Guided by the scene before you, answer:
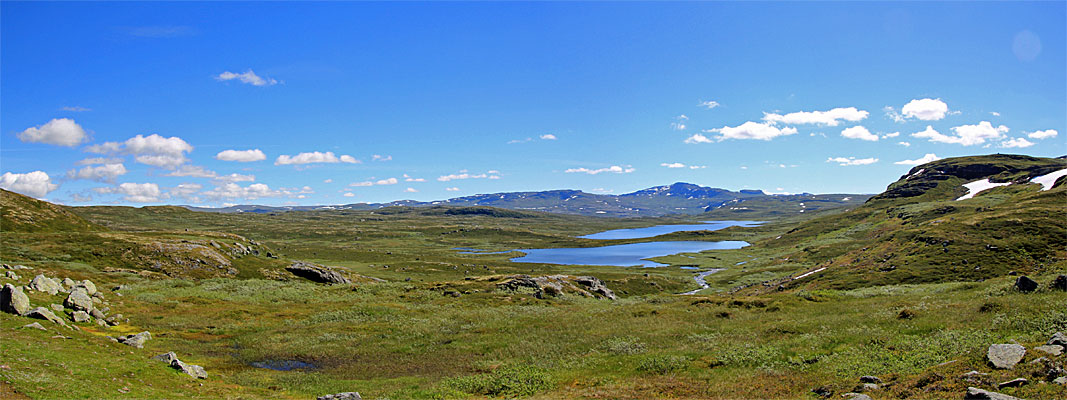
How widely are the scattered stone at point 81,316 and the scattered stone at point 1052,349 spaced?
54.4 m

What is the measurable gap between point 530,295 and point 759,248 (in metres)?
159

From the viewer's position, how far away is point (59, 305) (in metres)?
33.6

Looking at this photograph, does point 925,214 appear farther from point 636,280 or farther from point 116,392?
point 116,392

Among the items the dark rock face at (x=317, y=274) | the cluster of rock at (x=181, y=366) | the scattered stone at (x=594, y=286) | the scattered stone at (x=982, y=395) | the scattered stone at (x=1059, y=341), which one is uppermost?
the scattered stone at (x=1059, y=341)

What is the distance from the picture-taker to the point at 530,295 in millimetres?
66562

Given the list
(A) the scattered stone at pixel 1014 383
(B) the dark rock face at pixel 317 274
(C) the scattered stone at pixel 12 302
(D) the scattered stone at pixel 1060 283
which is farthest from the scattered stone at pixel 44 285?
(D) the scattered stone at pixel 1060 283

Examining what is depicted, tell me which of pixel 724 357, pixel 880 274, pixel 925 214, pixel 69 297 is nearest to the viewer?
pixel 724 357

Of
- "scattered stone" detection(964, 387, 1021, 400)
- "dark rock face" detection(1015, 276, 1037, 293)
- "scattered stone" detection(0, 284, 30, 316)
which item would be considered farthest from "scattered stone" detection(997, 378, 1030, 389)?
"scattered stone" detection(0, 284, 30, 316)

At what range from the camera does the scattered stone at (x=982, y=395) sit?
12.9 m

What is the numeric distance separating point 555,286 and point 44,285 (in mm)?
56940

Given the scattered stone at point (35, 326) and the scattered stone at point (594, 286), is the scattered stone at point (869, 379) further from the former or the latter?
the scattered stone at point (594, 286)

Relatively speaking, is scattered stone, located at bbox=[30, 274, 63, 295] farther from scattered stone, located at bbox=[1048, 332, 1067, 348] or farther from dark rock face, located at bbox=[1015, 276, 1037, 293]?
dark rock face, located at bbox=[1015, 276, 1037, 293]

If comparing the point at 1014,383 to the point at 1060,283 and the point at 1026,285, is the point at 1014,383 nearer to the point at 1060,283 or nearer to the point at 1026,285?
the point at 1060,283

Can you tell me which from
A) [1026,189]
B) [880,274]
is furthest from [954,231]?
[1026,189]
